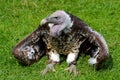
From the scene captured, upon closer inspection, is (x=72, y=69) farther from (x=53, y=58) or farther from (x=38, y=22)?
(x=38, y=22)

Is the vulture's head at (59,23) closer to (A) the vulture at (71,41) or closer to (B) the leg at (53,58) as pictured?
(A) the vulture at (71,41)

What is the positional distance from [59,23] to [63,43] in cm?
30

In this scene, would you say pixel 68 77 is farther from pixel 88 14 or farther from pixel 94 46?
pixel 88 14

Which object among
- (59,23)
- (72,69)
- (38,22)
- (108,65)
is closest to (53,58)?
(72,69)

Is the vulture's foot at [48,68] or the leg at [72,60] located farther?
the leg at [72,60]

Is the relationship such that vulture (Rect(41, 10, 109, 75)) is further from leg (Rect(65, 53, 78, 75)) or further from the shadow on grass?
the shadow on grass

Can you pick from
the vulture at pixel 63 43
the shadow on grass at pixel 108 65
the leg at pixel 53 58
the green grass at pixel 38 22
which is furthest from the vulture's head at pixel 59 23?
the shadow on grass at pixel 108 65

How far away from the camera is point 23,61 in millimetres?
7410

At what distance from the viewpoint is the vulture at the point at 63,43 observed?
23.7ft

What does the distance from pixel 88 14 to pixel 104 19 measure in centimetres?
35

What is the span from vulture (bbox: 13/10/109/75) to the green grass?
0.11m

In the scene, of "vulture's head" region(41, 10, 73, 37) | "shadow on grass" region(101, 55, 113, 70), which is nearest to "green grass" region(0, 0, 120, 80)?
"shadow on grass" region(101, 55, 113, 70)

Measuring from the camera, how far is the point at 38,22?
29.0ft

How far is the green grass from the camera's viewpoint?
7188 millimetres
